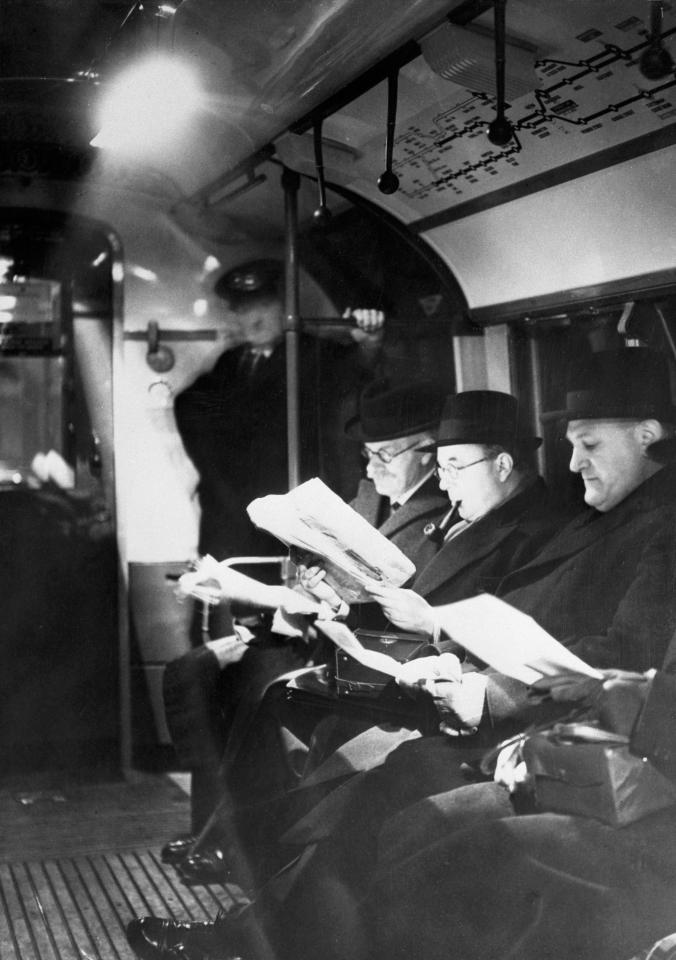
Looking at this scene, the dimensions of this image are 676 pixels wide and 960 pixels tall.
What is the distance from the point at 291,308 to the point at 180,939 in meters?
1.59

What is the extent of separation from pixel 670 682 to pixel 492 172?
122 centimetres

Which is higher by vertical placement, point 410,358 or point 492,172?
point 492,172

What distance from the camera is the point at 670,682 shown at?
5.42 ft

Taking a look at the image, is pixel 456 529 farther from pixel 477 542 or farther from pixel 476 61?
pixel 476 61

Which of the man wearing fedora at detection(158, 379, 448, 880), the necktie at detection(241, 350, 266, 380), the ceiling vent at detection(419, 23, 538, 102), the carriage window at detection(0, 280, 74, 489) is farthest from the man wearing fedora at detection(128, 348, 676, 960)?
the carriage window at detection(0, 280, 74, 489)

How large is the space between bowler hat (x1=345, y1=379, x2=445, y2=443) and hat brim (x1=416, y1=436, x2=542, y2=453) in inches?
2.2

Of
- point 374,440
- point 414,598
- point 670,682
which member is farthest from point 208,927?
point 670,682

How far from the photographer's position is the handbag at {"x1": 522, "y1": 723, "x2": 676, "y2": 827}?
1.62m

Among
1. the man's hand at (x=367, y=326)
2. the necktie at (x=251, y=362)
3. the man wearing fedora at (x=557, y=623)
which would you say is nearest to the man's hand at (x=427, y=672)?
the man wearing fedora at (x=557, y=623)

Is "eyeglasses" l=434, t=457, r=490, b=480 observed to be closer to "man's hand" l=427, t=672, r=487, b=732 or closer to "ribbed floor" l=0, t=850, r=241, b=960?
"man's hand" l=427, t=672, r=487, b=732

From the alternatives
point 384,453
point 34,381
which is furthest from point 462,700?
point 34,381

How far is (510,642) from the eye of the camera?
5.79ft

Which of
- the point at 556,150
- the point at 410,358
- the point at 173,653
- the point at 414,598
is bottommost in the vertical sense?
the point at 173,653

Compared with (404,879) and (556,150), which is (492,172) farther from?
(404,879)
